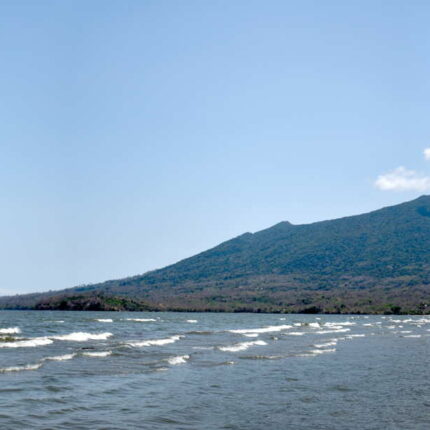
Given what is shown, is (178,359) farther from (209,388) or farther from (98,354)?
(209,388)

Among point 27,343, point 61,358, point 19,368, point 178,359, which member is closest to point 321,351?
point 178,359

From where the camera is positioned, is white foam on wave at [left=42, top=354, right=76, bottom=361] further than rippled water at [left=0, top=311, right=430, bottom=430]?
Yes

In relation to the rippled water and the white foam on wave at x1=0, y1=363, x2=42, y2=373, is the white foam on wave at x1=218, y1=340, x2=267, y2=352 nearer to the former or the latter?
the rippled water

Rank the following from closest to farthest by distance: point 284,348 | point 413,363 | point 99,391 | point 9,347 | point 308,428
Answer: point 308,428
point 99,391
point 413,363
point 9,347
point 284,348

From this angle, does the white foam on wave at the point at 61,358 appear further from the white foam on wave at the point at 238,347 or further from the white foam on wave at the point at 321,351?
the white foam on wave at the point at 321,351

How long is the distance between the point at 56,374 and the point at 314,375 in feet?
49.7

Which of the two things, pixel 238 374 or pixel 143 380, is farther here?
pixel 238 374

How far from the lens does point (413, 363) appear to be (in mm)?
41125

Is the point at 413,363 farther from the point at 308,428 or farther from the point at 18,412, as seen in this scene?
the point at 18,412

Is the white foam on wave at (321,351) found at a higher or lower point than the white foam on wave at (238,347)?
lower

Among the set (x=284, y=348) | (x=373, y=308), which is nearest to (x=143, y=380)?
(x=284, y=348)

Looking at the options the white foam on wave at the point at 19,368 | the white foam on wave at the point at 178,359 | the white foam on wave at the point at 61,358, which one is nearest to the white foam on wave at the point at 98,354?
the white foam on wave at the point at 61,358

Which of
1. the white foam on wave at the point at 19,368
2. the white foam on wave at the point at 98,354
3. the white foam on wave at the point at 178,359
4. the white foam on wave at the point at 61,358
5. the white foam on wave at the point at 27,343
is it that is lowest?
the white foam on wave at the point at 178,359

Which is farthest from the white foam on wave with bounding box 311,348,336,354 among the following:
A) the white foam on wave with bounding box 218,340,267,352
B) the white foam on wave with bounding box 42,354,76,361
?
the white foam on wave with bounding box 42,354,76,361
